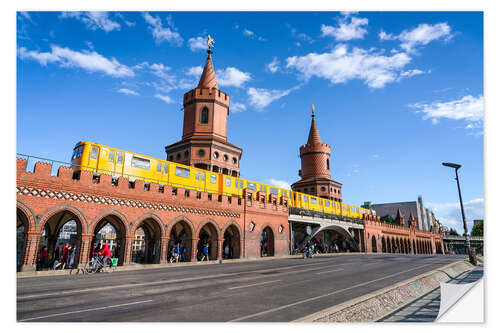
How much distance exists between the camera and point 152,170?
22.2m

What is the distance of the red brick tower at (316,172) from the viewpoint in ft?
170

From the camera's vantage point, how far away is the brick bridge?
15.6 meters

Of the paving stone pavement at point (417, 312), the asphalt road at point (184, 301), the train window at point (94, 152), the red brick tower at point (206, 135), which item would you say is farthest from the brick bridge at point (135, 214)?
the paving stone pavement at point (417, 312)

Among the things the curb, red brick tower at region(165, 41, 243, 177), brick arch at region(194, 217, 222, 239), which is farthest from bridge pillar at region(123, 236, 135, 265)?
the curb

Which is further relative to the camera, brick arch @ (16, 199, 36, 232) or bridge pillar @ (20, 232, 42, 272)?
brick arch @ (16, 199, 36, 232)

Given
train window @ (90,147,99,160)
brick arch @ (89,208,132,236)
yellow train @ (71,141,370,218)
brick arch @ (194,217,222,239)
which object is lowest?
brick arch @ (194,217,222,239)

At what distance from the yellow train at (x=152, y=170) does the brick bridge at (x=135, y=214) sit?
0.73m

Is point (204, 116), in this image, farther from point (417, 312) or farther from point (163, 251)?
point (417, 312)

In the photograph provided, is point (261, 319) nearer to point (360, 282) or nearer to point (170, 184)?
point (360, 282)

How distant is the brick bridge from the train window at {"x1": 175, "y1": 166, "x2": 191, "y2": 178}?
1452 mm

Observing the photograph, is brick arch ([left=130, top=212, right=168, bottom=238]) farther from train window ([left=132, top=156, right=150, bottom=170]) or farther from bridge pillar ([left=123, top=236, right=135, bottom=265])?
train window ([left=132, top=156, right=150, bottom=170])

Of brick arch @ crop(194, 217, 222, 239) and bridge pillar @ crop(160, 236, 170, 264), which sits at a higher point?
brick arch @ crop(194, 217, 222, 239)

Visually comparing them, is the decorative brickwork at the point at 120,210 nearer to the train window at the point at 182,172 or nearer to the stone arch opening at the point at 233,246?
the stone arch opening at the point at 233,246
